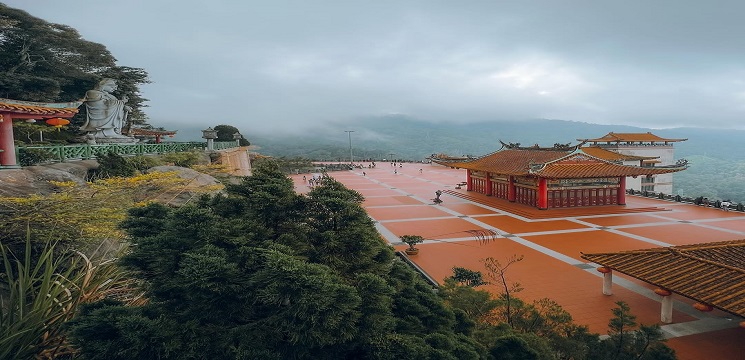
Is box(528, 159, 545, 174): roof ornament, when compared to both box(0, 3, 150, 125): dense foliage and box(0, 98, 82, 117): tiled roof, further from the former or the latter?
box(0, 3, 150, 125): dense foliage

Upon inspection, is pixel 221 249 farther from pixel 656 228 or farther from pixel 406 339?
pixel 656 228

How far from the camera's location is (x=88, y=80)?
80.8 ft

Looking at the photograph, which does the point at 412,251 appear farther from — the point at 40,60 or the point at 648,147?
the point at 648,147

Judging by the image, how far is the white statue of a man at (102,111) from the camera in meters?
16.0

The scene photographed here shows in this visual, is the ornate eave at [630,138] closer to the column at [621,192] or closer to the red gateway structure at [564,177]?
the red gateway structure at [564,177]

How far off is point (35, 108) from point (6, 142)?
114cm

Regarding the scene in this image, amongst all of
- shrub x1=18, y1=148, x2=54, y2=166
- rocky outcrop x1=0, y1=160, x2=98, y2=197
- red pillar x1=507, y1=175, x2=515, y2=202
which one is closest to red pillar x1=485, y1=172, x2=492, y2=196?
red pillar x1=507, y1=175, x2=515, y2=202

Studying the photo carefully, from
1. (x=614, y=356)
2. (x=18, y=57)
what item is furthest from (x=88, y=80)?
(x=614, y=356)

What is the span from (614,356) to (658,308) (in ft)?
18.1

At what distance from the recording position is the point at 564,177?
68.4ft

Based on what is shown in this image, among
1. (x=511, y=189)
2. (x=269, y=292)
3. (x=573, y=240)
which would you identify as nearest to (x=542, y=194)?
(x=511, y=189)

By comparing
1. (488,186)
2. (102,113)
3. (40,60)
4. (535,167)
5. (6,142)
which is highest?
(40,60)

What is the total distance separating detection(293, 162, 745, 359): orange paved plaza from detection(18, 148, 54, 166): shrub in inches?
478

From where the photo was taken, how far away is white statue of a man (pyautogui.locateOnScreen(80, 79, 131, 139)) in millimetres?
15961
